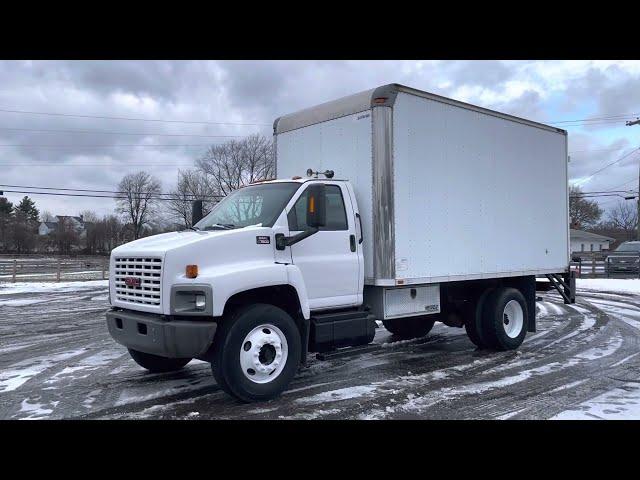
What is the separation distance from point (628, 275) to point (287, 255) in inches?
973

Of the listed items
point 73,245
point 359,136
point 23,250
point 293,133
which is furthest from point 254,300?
point 73,245

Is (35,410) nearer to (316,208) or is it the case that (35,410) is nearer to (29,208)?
(316,208)

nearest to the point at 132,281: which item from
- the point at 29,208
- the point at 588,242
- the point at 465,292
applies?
the point at 465,292

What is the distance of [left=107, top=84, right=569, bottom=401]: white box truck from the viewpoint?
555 centimetres

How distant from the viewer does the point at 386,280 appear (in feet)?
22.4

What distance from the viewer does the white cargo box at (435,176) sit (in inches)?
269

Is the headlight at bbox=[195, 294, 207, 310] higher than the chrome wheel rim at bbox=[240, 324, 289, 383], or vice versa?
the headlight at bbox=[195, 294, 207, 310]

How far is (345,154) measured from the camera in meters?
7.18

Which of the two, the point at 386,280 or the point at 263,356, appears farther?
the point at 386,280

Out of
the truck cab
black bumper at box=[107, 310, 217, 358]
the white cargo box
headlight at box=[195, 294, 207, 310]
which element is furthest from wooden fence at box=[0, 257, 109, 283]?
headlight at box=[195, 294, 207, 310]

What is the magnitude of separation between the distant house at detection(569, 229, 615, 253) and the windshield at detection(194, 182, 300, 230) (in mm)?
82127

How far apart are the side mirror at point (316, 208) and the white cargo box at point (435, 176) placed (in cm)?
100

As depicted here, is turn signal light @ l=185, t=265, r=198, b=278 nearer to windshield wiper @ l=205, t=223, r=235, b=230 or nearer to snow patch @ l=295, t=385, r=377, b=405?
windshield wiper @ l=205, t=223, r=235, b=230
